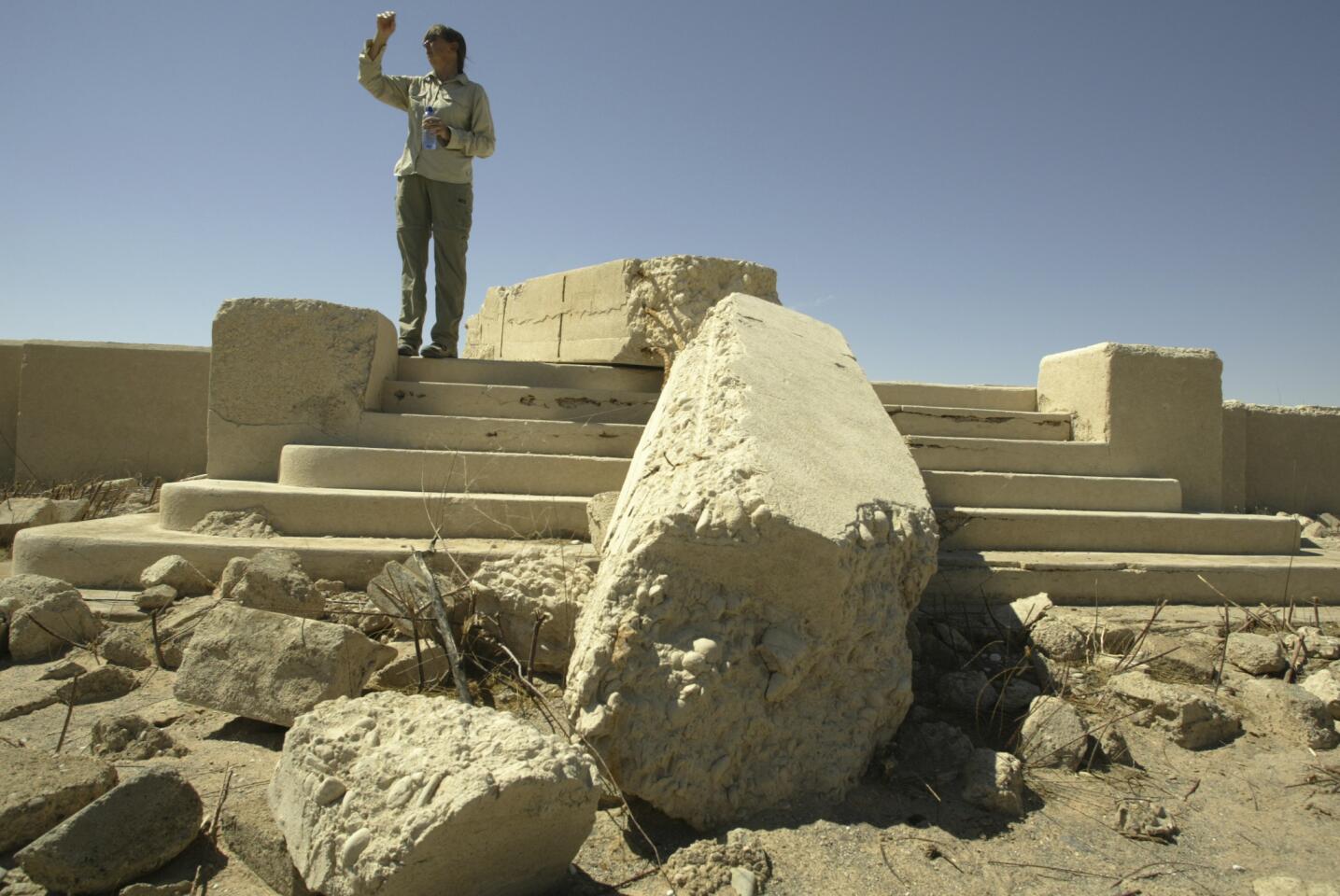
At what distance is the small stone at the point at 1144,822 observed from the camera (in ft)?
→ 7.20

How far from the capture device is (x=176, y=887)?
1825 mm

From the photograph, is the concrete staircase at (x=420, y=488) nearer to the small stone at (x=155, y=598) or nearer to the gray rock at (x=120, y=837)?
the small stone at (x=155, y=598)

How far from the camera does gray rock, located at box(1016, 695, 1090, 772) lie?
252 centimetres

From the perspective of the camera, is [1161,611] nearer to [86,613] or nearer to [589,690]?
[589,690]

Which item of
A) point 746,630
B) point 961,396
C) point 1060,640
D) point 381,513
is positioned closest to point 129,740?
point 381,513

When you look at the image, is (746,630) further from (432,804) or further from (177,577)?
(177,577)

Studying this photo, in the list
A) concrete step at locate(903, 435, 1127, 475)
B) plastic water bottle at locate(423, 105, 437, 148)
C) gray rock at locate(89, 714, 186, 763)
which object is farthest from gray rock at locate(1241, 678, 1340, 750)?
plastic water bottle at locate(423, 105, 437, 148)

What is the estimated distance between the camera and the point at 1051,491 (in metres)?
4.39

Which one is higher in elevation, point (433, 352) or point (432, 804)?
point (433, 352)

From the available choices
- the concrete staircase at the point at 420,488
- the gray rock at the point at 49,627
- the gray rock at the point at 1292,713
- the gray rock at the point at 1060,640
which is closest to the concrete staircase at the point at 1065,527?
the gray rock at the point at 1060,640

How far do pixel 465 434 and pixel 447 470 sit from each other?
33 centimetres

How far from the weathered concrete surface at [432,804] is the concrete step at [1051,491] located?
2832 millimetres

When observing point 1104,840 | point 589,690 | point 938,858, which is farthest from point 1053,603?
point 589,690

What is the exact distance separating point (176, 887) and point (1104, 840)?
2141 millimetres
